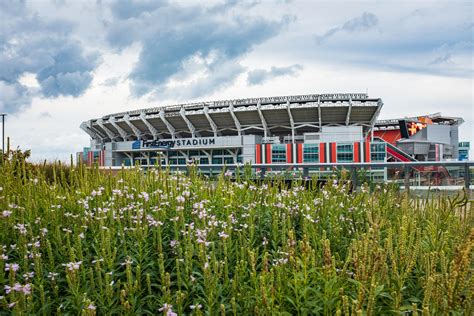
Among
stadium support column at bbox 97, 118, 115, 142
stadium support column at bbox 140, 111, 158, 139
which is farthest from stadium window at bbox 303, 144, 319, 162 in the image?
stadium support column at bbox 97, 118, 115, 142

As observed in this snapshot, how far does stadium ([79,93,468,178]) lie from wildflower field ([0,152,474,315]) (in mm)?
40687

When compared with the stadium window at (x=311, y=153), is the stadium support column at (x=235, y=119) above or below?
above

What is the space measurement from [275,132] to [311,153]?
12.0 m

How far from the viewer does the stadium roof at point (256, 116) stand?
52844 mm

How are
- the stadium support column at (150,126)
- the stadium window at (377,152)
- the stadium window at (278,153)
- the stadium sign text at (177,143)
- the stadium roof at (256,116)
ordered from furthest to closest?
1. the stadium support column at (150,126)
2. the stadium sign text at (177,143)
3. the stadium roof at (256,116)
4. the stadium window at (278,153)
5. the stadium window at (377,152)

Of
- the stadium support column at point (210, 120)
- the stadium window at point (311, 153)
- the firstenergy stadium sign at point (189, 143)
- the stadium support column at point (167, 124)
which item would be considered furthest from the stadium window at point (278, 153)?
the stadium support column at point (167, 124)

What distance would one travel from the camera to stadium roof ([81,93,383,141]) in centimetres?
5284

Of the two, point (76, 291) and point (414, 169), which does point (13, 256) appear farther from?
point (414, 169)

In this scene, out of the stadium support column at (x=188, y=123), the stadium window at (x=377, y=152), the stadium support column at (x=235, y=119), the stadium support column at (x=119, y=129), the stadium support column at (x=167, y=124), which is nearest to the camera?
the stadium window at (x=377, y=152)

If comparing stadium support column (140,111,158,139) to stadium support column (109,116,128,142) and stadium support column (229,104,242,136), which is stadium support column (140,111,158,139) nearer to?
stadium support column (109,116,128,142)

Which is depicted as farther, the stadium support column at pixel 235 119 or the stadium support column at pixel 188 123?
the stadium support column at pixel 188 123

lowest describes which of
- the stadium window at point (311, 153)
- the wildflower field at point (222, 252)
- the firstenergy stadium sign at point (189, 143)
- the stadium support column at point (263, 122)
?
the wildflower field at point (222, 252)

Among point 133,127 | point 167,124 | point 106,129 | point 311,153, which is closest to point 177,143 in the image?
point 167,124

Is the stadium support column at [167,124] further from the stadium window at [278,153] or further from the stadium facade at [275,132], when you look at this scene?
the stadium window at [278,153]
